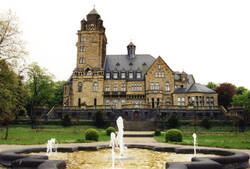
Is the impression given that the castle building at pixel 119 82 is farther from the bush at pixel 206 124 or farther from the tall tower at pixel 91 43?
the bush at pixel 206 124

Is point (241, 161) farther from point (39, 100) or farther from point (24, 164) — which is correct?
point (39, 100)

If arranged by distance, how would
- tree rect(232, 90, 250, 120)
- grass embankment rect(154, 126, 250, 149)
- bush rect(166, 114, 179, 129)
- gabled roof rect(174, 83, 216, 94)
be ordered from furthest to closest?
gabled roof rect(174, 83, 216, 94) → tree rect(232, 90, 250, 120) → bush rect(166, 114, 179, 129) → grass embankment rect(154, 126, 250, 149)

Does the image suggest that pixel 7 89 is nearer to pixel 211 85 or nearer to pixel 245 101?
pixel 245 101

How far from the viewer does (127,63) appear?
61.2 metres

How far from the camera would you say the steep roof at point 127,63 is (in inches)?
2349

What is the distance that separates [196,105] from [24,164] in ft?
161

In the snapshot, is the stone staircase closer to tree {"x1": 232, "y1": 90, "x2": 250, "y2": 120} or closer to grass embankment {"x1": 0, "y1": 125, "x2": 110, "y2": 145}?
grass embankment {"x1": 0, "y1": 125, "x2": 110, "y2": 145}

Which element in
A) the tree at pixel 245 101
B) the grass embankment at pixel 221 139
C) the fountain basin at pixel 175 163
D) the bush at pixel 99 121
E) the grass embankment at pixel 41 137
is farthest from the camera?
the tree at pixel 245 101

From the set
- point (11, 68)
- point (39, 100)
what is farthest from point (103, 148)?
point (39, 100)

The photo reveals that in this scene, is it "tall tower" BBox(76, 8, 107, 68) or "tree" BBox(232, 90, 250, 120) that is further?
"tall tower" BBox(76, 8, 107, 68)

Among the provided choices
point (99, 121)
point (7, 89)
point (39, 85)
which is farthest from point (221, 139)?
point (39, 85)

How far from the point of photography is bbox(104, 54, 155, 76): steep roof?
5966 cm

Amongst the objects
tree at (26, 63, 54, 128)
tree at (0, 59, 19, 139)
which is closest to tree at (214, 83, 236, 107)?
tree at (26, 63, 54, 128)

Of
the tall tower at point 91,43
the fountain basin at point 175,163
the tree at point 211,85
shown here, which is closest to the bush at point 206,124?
the tall tower at point 91,43
